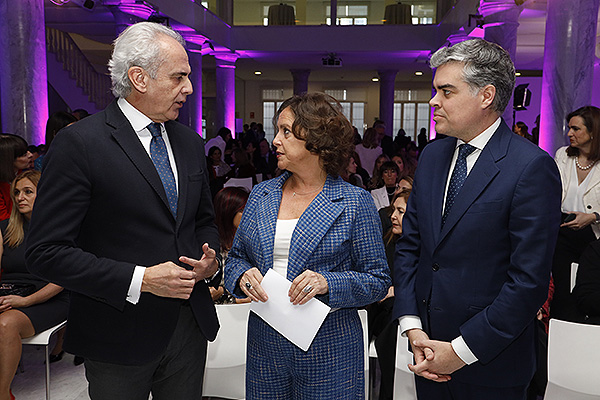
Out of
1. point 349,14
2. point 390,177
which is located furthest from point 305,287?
point 349,14

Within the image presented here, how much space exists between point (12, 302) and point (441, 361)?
2.70m

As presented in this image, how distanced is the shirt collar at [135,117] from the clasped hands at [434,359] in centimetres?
114

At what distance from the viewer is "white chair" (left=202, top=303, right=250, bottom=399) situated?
271 cm

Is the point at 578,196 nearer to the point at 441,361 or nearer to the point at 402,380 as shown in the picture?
the point at 402,380

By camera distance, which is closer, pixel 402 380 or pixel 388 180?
pixel 402 380

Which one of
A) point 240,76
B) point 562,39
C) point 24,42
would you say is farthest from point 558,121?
point 240,76

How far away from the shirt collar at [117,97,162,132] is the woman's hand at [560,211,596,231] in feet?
10.5

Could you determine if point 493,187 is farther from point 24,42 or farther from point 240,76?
point 240,76

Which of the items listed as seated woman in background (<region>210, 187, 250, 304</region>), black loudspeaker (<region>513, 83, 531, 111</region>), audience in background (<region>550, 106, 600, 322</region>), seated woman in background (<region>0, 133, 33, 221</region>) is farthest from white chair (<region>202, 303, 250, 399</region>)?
black loudspeaker (<region>513, 83, 531, 111</region>)

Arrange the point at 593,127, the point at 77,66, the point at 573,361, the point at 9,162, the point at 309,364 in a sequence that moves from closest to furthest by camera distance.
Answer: the point at 309,364 < the point at 573,361 < the point at 593,127 < the point at 9,162 < the point at 77,66

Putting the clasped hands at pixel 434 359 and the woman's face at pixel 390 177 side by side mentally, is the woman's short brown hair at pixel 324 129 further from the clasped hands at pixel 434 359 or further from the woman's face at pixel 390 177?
the woman's face at pixel 390 177

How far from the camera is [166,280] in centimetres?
160

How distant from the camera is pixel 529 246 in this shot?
1557 millimetres

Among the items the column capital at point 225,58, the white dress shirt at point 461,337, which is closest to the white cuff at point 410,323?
the white dress shirt at point 461,337
